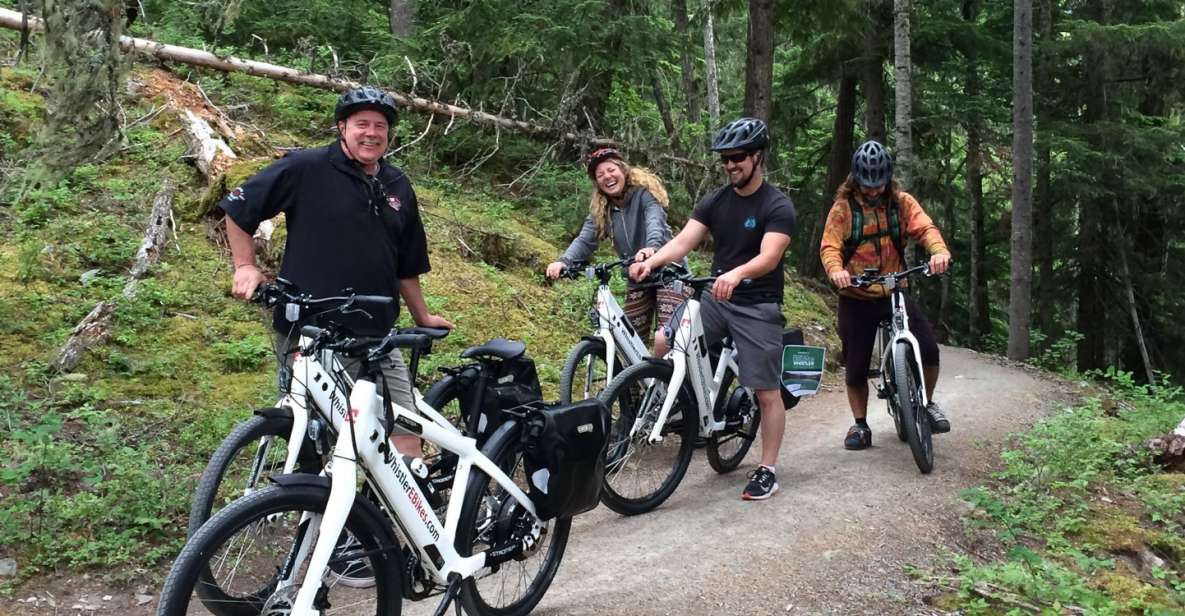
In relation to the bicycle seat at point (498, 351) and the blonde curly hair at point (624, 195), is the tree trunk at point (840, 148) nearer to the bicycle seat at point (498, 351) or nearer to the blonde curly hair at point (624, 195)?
the blonde curly hair at point (624, 195)

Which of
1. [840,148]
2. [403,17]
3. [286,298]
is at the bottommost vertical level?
[286,298]

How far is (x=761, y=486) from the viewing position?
5.64 m

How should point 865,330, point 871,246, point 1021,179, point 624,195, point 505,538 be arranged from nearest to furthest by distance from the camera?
point 505,538
point 624,195
point 871,246
point 865,330
point 1021,179

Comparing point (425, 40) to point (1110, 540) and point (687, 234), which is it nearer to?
point (687, 234)

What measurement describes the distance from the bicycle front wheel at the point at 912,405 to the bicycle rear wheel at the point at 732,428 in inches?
39.0

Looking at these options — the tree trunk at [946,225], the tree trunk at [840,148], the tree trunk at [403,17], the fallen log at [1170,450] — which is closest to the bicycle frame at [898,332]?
the fallen log at [1170,450]

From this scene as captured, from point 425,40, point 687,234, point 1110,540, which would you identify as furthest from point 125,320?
point 1110,540

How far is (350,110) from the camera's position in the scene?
384 centimetres

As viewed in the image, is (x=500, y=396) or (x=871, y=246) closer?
(x=500, y=396)

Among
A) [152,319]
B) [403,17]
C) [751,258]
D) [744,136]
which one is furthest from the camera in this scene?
[403,17]

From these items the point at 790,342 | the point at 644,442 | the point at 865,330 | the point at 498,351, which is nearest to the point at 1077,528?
the point at 865,330

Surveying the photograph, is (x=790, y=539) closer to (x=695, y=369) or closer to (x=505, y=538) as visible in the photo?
(x=695, y=369)

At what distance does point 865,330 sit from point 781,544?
2.28m

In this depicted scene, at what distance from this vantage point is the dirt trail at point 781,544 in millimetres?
4254
